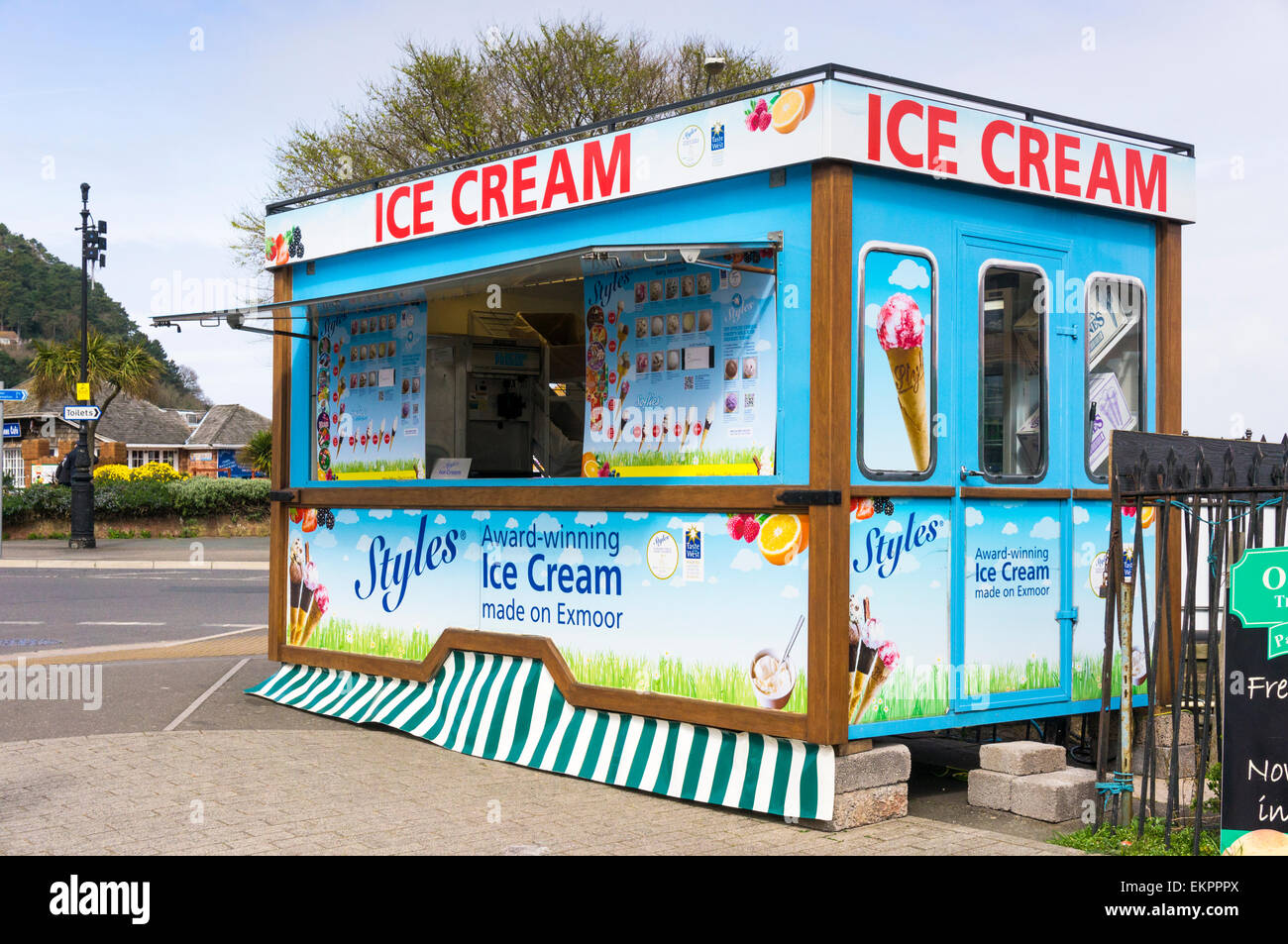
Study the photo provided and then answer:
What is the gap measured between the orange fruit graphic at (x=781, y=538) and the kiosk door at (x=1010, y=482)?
889 mm

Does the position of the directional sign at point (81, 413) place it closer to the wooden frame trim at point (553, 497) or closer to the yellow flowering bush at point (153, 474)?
the yellow flowering bush at point (153, 474)

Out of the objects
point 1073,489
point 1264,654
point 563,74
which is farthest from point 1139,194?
point 563,74

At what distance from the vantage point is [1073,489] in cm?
721

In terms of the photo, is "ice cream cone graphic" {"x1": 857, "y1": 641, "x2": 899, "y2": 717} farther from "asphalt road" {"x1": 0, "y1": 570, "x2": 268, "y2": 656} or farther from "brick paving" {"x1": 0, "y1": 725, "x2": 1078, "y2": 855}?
"asphalt road" {"x1": 0, "y1": 570, "x2": 268, "y2": 656}

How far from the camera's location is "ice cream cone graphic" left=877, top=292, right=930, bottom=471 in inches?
256

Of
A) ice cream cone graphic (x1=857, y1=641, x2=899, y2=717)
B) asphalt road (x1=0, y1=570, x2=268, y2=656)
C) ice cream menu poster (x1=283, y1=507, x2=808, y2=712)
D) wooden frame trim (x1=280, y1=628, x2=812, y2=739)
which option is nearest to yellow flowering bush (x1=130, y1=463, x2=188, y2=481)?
asphalt road (x1=0, y1=570, x2=268, y2=656)

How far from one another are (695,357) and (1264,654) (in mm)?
3219

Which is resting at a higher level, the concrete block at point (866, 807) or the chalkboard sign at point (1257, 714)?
the chalkboard sign at point (1257, 714)

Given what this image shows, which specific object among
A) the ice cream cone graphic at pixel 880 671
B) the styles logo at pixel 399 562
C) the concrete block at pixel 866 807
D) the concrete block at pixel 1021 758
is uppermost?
the styles logo at pixel 399 562

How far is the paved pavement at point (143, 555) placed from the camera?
2633 cm

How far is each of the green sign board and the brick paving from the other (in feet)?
4.40

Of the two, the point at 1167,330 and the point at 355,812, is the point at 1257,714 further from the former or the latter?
the point at 355,812

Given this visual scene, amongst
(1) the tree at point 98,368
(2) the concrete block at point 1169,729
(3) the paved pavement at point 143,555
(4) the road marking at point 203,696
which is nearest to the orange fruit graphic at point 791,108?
(2) the concrete block at point 1169,729
